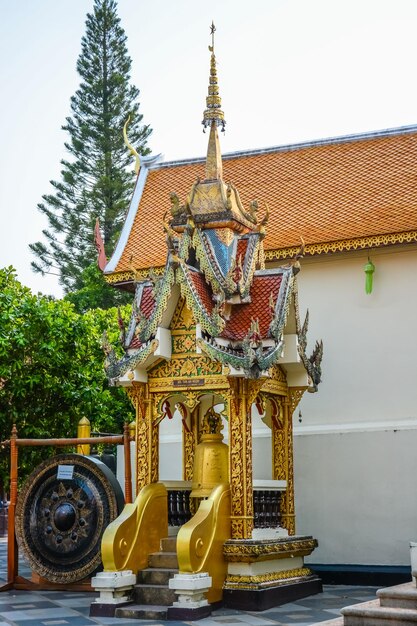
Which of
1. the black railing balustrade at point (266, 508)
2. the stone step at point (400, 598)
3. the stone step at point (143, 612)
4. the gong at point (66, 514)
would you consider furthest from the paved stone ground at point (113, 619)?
the stone step at point (400, 598)

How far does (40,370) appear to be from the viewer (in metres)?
16.1

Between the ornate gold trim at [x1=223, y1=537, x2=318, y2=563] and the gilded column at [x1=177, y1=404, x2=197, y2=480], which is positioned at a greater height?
the gilded column at [x1=177, y1=404, x2=197, y2=480]

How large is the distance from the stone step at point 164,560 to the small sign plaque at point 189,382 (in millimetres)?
1785

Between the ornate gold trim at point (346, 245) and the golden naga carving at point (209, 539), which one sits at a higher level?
the ornate gold trim at point (346, 245)

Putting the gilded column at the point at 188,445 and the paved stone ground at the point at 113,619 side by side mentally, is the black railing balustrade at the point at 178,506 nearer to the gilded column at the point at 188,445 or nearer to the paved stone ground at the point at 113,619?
the gilded column at the point at 188,445

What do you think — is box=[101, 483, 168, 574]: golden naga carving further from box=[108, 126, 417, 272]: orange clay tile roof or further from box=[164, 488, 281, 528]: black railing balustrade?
box=[108, 126, 417, 272]: orange clay tile roof

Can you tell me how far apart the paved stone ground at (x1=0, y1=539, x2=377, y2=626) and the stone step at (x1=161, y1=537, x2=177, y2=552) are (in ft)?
3.03

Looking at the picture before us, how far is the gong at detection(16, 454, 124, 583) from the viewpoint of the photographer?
10930mm

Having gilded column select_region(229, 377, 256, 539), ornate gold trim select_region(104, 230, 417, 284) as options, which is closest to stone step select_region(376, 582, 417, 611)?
gilded column select_region(229, 377, 256, 539)

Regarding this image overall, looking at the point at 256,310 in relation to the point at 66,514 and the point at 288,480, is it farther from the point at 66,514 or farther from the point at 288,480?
the point at 66,514

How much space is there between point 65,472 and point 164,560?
1962 millimetres

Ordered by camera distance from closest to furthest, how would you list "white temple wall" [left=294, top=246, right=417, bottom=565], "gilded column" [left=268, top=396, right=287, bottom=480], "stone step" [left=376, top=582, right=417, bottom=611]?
"stone step" [left=376, top=582, right=417, bottom=611] < "gilded column" [left=268, top=396, right=287, bottom=480] < "white temple wall" [left=294, top=246, right=417, bottom=565]

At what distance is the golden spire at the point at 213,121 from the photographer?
1138 centimetres

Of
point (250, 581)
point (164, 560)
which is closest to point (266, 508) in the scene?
point (250, 581)
